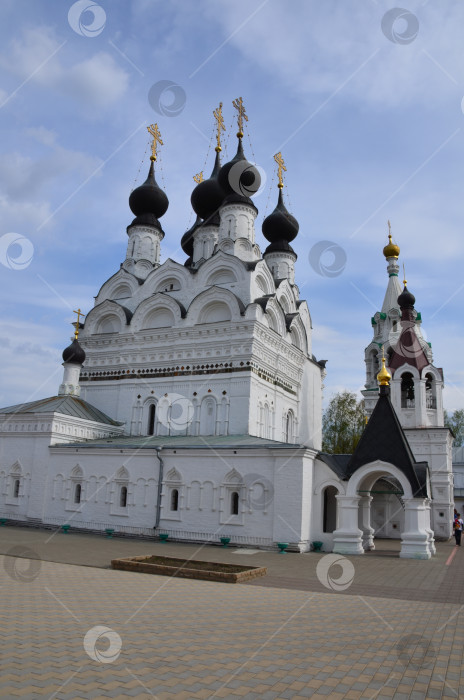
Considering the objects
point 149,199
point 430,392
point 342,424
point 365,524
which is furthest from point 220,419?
point 342,424

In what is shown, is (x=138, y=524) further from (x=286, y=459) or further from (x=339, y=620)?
(x=339, y=620)

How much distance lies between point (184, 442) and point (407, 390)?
1041 cm

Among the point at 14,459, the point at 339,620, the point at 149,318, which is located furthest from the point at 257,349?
the point at 339,620

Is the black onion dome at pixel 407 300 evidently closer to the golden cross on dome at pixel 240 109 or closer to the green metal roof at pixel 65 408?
the golden cross on dome at pixel 240 109

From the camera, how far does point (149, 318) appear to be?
71.5ft

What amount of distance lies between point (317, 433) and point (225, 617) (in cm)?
1883

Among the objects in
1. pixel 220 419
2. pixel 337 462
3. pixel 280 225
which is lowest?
pixel 337 462

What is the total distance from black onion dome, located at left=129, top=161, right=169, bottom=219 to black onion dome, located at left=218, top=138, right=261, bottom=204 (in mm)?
3454

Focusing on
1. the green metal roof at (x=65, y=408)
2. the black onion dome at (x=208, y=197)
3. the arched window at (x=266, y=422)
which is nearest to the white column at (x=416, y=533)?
the arched window at (x=266, y=422)

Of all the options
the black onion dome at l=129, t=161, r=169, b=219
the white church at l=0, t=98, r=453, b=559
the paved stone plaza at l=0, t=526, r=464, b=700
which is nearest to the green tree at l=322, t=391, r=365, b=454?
the white church at l=0, t=98, r=453, b=559

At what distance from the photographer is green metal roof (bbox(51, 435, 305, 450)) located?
15086 millimetres

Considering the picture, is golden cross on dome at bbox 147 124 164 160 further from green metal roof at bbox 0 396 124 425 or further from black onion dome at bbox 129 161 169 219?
green metal roof at bbox 0 396 124 425

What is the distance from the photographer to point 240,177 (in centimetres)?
2194

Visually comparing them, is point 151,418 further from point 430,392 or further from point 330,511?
point 430,392
